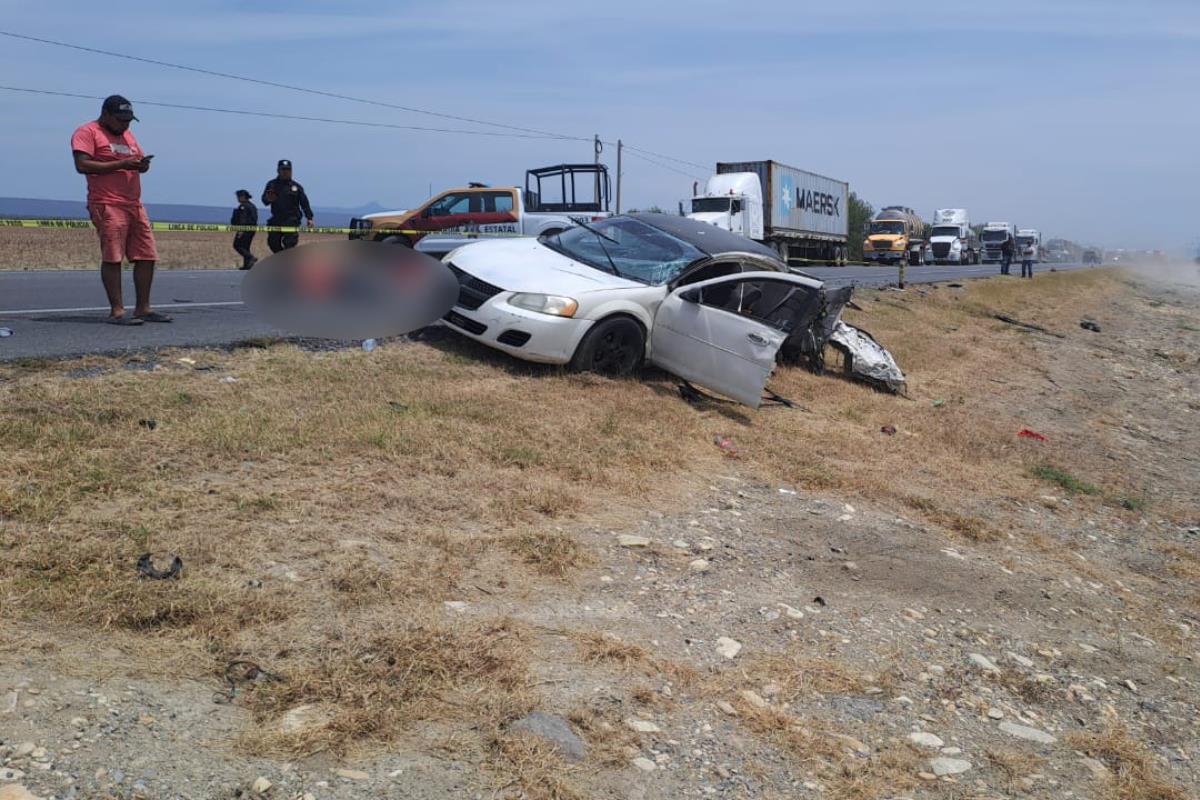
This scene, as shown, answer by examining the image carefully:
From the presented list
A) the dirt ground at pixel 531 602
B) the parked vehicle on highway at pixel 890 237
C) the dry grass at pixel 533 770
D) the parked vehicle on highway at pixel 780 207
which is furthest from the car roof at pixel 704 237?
the parked vehicle on highway at pixel 890 237

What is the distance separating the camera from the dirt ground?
317cm

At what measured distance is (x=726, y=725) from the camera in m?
3.72

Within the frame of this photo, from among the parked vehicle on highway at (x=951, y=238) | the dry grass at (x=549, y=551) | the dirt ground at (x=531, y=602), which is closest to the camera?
the dirt ground at (x=531, y=602)

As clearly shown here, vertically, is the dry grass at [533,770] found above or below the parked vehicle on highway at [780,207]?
below

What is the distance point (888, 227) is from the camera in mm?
49250

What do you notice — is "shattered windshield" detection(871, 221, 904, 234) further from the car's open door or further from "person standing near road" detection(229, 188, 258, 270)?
the car's open door

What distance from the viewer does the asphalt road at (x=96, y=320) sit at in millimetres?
7391

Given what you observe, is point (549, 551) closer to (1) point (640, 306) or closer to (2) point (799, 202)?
(1) point (640, 306)

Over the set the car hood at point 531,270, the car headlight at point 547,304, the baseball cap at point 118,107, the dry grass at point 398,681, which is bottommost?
the dry grass at point 398,681

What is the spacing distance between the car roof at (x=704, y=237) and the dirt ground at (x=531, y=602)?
1901 mm

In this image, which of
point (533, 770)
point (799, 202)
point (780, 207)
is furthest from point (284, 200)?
point (799, 202)

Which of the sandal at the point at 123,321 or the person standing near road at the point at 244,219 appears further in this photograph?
the person standing near road at the point at 244,219

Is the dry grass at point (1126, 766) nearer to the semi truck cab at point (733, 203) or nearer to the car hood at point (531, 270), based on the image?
the car hood at point (531, 270)

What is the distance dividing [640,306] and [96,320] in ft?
16.3
